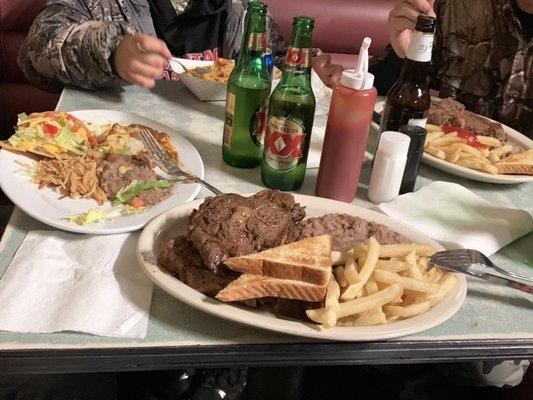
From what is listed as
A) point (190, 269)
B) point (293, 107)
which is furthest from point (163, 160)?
point (190, 269)

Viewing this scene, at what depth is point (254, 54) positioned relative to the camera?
4.46 feet

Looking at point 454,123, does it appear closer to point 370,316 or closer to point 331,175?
point 331,175

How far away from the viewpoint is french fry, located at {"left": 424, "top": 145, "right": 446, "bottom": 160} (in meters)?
1.51

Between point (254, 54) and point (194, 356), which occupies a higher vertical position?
point (254, 54)

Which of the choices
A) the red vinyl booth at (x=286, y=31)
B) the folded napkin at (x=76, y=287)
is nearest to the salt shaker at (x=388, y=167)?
the folded napkin at (x=76, y=287)

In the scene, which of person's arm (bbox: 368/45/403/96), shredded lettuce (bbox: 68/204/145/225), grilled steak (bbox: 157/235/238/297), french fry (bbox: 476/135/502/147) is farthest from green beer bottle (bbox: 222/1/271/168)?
person's arm (bbox: 368/45/403/96)

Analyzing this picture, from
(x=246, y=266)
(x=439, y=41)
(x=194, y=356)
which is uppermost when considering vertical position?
(x=439, y=41)

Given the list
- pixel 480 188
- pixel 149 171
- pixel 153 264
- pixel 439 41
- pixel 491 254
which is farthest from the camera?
pixel 439 41

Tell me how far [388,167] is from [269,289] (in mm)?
530

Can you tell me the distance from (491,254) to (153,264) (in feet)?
2.39

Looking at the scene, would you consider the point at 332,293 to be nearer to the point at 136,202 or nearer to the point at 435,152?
the point at 136,202

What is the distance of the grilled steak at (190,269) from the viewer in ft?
→ 3.08

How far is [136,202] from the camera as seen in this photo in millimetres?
1214

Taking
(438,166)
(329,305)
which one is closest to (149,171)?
(329,305)
